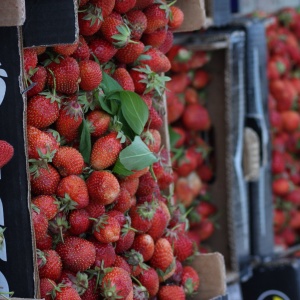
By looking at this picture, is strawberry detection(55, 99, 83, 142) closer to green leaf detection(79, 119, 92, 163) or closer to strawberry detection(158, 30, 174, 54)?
green leaf detection(79, 119, 92, 163)

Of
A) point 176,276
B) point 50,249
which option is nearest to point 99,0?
point 50,249

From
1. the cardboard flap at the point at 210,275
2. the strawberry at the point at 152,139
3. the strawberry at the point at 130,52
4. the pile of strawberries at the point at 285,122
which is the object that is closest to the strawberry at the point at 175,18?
the strawberry at the point at 130,52

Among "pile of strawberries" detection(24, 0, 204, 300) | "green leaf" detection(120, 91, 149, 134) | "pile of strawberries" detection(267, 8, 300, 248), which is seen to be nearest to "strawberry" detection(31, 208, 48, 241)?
"pile of strawberries" detection(24, 0, 204, 300)

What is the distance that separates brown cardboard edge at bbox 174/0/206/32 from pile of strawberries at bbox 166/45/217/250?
2.31 ft

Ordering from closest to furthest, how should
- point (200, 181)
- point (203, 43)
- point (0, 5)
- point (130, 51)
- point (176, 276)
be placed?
point (0, 5)
point (130, 51)
point (176, 276)
point (203, 43)
point (200, 181)

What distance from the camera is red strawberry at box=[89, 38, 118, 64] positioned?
1.53 metres

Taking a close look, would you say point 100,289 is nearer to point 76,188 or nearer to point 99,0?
point 76,188

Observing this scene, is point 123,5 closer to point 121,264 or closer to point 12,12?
point 12,12

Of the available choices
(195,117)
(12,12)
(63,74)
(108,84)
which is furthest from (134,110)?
(195,117)

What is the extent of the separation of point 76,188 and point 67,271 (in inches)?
7.0

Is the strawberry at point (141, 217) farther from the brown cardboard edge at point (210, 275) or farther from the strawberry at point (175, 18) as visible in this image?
the strawberry at point (175, 18)

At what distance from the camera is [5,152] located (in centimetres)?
126

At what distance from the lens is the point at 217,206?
2.78 meters

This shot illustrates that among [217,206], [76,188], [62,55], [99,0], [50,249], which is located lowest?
[217,206]
